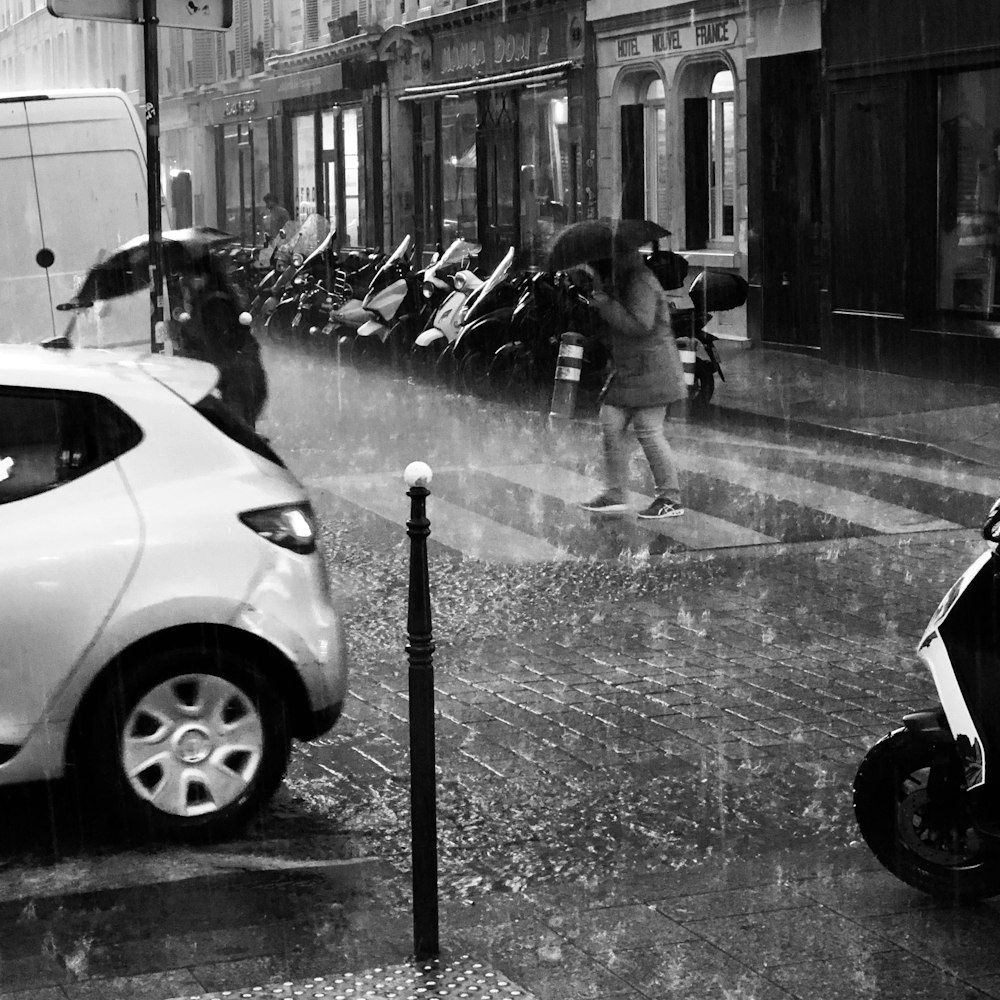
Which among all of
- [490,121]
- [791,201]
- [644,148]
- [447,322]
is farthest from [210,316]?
[490,121]

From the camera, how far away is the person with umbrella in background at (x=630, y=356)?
11.3 m

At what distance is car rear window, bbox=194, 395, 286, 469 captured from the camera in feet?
19.5

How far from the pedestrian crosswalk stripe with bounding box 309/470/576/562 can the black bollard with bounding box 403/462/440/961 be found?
536 cm

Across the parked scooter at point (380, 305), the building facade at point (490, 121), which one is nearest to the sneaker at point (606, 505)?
the parked scooter at point (380, 305)

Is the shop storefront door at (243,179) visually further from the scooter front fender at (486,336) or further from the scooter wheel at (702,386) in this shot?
the scooter wheel at (702,386)

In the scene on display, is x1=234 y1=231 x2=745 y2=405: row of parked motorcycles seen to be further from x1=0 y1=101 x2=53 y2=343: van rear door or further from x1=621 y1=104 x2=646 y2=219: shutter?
x1=0 y1=101 x2=53 y2=343: van rear door

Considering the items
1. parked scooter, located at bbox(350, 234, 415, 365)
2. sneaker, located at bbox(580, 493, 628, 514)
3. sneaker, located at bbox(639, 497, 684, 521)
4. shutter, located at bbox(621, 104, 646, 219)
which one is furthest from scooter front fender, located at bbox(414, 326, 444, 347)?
sneaker, located at bbox(639, 497, 684, 521)

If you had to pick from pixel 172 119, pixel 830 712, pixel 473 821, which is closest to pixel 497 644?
pixel 830 712

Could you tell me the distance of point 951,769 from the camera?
5004mm

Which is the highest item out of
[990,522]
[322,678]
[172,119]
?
[172,119]

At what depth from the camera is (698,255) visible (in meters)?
24.3

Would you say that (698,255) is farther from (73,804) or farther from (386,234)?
(73,804)

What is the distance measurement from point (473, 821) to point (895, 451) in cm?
871

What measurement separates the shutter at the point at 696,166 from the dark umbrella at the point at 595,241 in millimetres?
13806
